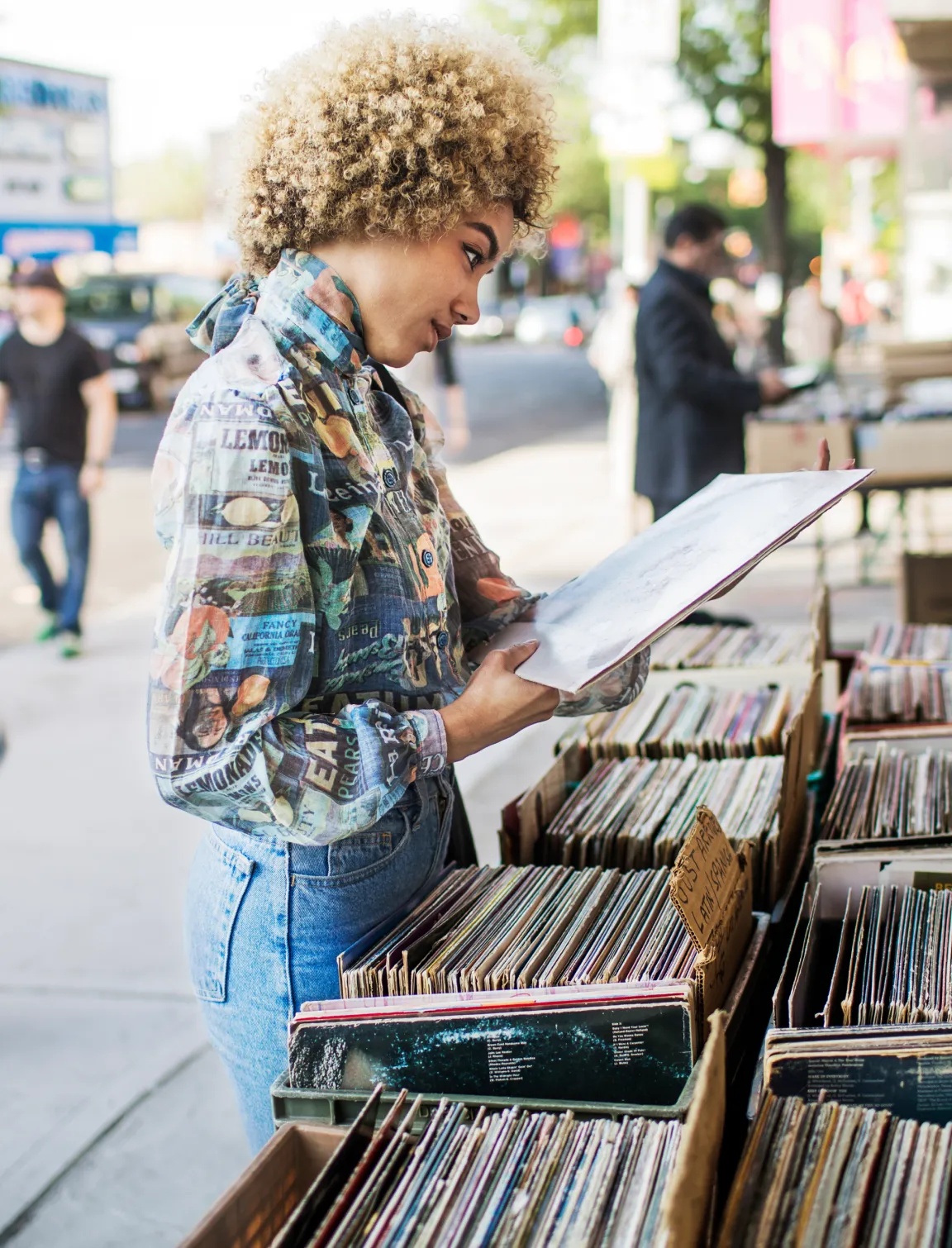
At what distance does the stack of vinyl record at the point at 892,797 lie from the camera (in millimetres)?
2143

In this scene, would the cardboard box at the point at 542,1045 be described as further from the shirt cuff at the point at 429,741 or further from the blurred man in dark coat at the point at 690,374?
the blurred man in dark coat at the point at 690,374

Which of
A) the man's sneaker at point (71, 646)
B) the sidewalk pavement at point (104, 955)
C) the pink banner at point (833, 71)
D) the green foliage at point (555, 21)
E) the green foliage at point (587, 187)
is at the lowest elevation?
the sidewalk pavement at point (104, 955)

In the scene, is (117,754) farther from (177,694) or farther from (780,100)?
(780,100)

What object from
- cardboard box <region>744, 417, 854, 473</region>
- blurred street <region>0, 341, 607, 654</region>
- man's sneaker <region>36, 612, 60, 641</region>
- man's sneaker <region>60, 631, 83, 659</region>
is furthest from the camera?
blurred street <region>0, 341, 607, 654</region>

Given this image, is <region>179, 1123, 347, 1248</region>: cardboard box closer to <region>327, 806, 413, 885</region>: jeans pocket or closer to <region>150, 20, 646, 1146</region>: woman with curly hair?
<region>150, 20, 646, 1146</region>: woman with curly hair

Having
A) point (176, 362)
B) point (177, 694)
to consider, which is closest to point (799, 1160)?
point (177, 694)

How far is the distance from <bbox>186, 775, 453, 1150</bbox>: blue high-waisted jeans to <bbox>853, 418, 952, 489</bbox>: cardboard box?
13.1 ft

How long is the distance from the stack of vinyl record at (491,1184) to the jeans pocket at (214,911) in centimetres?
31

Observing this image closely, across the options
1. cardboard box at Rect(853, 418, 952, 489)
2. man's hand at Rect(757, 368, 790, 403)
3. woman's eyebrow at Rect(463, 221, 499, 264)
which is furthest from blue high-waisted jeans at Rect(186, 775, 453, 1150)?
man's hand at Rect(757, 368, 790, 403)

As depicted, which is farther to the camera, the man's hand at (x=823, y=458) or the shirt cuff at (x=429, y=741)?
the man's hand at (x=823, y=458)

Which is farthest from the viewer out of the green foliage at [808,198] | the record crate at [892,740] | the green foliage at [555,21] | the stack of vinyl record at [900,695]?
the green foliage at [808,198]

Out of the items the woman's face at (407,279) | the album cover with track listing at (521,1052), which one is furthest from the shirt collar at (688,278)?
the album cover with track listing at (521,1052)

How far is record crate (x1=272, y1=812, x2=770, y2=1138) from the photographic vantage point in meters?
1.43

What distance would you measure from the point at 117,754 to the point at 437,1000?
4.54 m
